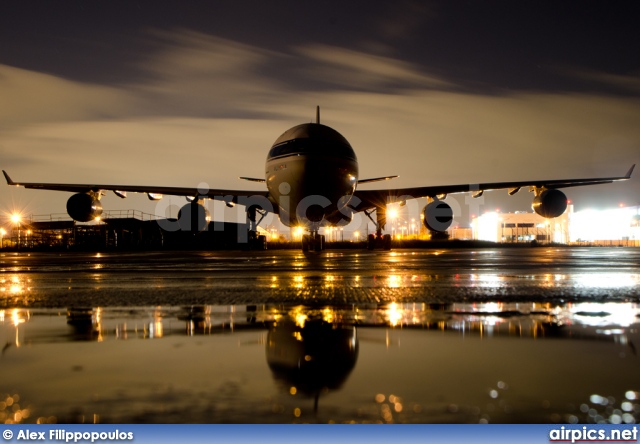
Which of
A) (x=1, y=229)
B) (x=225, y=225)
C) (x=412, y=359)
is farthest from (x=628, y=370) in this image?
(x=1, y=229)

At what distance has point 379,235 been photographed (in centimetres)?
3234

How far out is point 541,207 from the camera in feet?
91.8

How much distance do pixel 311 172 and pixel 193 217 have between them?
791 centimetres

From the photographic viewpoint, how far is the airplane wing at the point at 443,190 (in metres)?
29.3

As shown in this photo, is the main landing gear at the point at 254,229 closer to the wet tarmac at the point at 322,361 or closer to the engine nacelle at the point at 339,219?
the engine nacelle at the point at 339,219

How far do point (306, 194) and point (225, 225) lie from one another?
43042mm

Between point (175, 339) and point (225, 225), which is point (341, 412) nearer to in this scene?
point (175, 339)

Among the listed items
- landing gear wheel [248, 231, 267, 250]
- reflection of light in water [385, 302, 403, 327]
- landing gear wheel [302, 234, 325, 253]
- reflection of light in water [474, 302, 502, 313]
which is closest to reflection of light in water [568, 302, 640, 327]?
reflection of light in water [474, 302, 502, 313]

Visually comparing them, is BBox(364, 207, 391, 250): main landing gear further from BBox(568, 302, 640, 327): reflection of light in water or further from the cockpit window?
BBox(568, 302, 640, 327): reflection of light in water

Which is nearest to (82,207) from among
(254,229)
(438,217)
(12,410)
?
(254,229)
